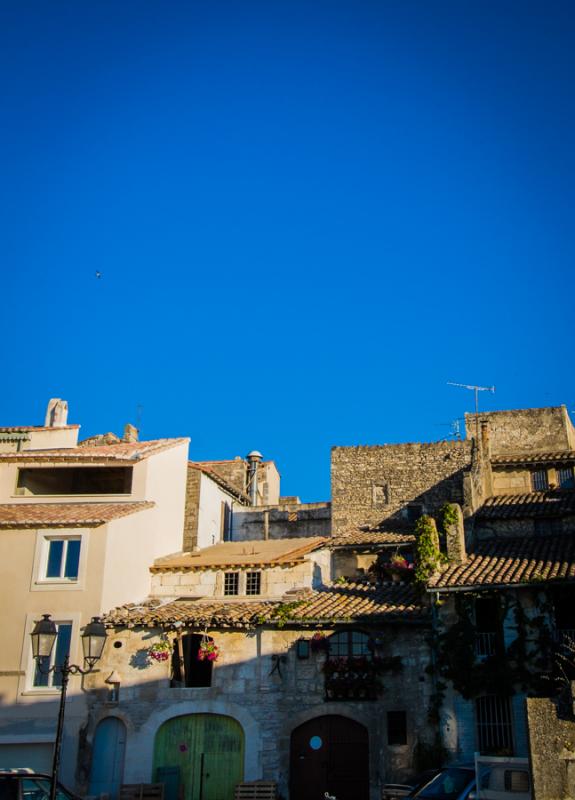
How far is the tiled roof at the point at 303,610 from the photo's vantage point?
2655 centimetres

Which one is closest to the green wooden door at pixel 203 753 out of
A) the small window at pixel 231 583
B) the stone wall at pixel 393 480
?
the small window at pixel 231 583

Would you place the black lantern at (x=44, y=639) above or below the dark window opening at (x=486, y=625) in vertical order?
below

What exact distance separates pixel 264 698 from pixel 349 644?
318cm

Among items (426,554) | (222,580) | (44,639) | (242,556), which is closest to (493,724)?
(426,554)

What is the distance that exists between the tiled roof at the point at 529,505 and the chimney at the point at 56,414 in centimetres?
2085

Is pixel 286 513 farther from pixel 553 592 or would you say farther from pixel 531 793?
pixel 531 793

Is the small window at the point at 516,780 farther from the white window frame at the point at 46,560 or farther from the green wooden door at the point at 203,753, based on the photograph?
the white window frame at the point at 46,560

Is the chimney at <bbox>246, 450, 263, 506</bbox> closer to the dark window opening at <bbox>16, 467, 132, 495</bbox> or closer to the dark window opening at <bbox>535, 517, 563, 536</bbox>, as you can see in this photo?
the dark window opening at <bbox>16, 467, 132, 495</bbox>

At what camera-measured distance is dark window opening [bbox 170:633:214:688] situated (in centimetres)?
2750

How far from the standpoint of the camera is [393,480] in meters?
43.5

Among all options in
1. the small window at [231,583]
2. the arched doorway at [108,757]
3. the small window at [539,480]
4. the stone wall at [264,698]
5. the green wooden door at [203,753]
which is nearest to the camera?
the stone wall at [264,698]

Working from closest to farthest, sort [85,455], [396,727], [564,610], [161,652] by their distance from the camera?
[564,610] → [396,727] → [161,652] → [85,455]

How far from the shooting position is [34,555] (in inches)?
1155

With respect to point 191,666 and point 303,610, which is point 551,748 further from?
point 191,666
